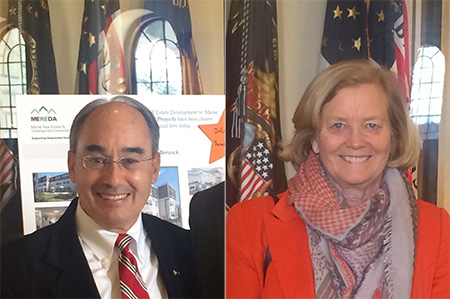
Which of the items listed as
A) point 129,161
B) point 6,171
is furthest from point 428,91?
point 6,171

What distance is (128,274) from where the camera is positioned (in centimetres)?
189

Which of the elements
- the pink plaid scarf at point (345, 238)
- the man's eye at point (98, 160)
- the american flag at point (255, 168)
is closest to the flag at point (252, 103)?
the american flag at point (255, 168)

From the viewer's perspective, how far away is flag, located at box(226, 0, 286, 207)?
6.39ft

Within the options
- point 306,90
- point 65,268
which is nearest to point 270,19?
point 306,90

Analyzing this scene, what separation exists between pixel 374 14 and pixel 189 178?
1014 mm

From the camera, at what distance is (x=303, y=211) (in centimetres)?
194

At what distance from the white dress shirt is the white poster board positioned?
104 millimetres

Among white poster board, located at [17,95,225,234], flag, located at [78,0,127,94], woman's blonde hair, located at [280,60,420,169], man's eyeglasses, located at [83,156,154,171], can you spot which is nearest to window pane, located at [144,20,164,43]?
flag, located at [78,0,127,94]

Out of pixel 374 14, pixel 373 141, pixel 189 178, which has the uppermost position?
pixel 374 14

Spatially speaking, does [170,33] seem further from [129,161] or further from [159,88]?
[129,161]

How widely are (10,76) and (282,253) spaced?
1.29 m

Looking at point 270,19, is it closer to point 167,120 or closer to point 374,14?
point 374,14

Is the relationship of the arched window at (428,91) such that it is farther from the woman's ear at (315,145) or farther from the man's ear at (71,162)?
the man's ear at (71,162)

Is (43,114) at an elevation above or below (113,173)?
above
